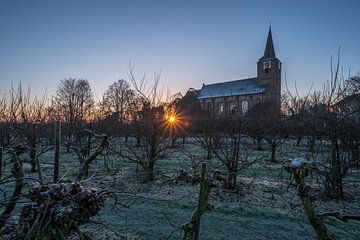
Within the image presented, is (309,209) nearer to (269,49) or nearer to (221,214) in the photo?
(221,214)

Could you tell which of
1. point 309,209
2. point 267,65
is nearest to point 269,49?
point 267,65

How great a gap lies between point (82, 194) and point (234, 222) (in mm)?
3349

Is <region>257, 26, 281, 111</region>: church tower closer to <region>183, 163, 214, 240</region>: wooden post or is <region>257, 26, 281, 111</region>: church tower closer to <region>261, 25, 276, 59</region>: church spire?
<region>261, 25, 276, 59</region>: church spire

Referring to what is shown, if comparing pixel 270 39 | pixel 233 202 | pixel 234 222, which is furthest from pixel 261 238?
pixel 270 39

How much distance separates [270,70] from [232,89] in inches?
397

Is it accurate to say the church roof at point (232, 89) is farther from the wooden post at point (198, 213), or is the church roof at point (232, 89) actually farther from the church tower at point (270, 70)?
the wooden post at point (198, 213)

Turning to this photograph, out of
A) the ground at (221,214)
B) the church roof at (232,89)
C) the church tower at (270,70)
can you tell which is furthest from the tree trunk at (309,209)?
the church roof at (232,89)

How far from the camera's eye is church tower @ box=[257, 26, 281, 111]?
164ft

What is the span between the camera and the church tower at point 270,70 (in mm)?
50125

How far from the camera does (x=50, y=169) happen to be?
861cm

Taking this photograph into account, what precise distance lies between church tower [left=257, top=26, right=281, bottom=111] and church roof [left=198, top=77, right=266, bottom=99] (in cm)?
151

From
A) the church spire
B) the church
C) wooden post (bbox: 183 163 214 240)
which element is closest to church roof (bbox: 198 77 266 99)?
the church

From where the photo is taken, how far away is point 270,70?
51.0 meters

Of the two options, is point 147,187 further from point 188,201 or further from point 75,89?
point 75,89
